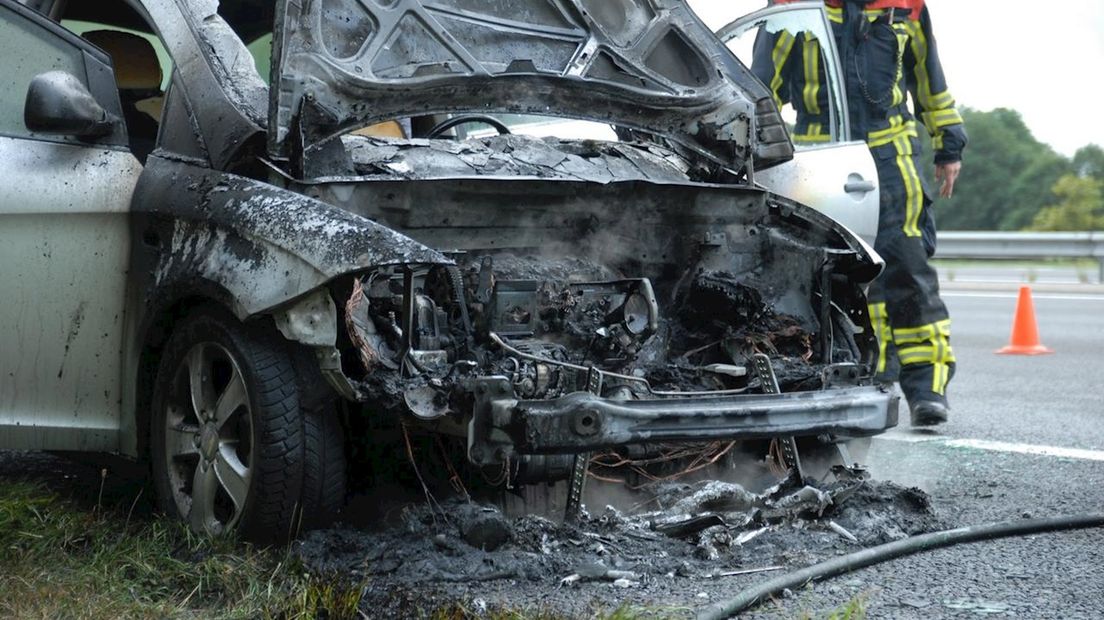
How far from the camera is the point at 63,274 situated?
4863mm

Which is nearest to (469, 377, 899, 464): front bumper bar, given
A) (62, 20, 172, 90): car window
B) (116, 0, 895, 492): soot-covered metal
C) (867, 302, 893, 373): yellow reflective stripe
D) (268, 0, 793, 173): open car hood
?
(116, 0, 895, 492): soot-covered metal

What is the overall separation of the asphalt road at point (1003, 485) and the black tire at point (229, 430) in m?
1.33

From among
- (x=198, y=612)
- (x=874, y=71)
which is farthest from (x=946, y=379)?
(x=198, y=612)

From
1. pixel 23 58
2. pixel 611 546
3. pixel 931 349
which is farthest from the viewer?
pixel 931 349

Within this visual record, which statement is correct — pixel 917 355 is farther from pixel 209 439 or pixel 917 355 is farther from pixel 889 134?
pixel 209 439

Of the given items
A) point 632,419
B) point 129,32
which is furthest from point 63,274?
point 632,419

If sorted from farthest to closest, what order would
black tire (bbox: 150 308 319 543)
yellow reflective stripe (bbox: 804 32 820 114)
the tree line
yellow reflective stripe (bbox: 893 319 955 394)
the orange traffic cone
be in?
the tree line → the orange traffic cone → yellow reflective stripe (bbox: 893 319 955 394) → yellow reflective stripe (bbox: 804 32 820 114) → black tire (bbox: 150 308 319 543)

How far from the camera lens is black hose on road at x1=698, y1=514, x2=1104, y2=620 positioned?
Result: 389 cm

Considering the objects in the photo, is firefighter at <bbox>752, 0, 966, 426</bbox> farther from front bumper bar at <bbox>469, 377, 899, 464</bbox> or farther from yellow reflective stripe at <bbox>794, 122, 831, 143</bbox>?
front bumper bar at <bbox>469, 377, 899, 464</bbox>

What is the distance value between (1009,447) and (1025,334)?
500 centimetres

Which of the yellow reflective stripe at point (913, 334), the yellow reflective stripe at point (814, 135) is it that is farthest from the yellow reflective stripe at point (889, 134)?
the yellow reflective stripe at point (913, 334)

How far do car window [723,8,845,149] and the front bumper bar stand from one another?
7.89ft

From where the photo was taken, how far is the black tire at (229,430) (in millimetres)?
4262

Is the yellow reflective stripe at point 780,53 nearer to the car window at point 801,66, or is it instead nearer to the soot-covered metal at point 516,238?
the car window at point 801,66
